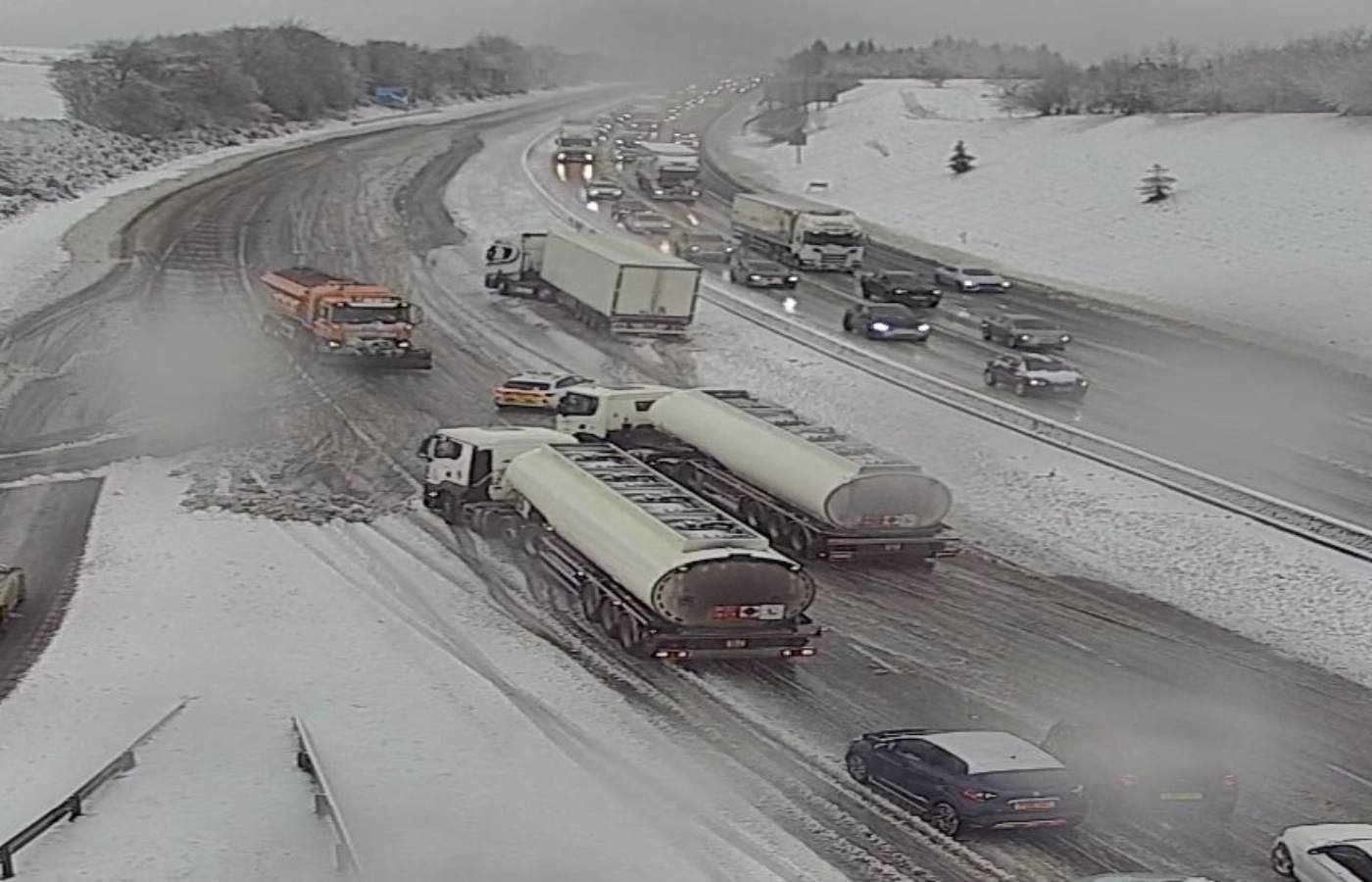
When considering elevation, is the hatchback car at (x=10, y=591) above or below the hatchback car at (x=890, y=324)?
below

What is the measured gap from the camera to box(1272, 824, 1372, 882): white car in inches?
693

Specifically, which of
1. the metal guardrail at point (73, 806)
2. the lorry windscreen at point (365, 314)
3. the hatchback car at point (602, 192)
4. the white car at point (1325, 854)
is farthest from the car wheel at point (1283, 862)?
the hatchback car at point (602, 192)

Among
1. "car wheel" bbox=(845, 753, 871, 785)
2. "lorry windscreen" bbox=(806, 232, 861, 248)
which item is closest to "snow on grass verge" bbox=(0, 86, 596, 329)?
"lorry windscreen" bbox=(806, 232, 861, 248)

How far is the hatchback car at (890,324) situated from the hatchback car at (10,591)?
32.9 meters

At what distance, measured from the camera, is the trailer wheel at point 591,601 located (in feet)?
86.7

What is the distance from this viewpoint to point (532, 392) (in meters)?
43.4

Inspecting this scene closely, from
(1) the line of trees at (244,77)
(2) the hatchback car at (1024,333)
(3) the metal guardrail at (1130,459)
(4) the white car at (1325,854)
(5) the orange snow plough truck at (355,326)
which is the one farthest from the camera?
(1) the line of trees at (244,77)

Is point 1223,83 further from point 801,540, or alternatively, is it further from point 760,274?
point 801,540

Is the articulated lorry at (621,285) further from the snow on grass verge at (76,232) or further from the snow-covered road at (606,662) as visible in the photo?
the snow on grass verge at (76,232)

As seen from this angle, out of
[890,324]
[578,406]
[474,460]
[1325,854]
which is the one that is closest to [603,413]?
[578,406]

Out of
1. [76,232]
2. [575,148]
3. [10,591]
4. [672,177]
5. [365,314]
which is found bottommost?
[76,232]

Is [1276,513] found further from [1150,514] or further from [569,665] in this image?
[569,665]

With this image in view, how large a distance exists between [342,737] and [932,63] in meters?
175

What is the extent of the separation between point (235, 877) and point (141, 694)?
21.3 ft
